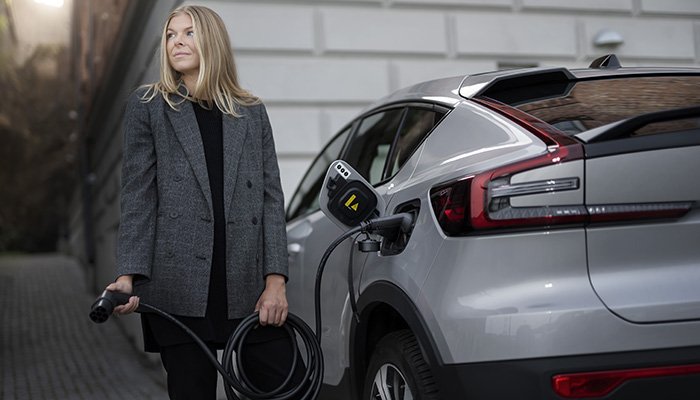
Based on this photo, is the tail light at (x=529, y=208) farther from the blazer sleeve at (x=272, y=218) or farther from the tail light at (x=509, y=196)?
the blazer sleeve at (x=272, y=218)

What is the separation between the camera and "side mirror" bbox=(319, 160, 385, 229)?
2447mm

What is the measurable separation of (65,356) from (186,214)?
6.18 meters

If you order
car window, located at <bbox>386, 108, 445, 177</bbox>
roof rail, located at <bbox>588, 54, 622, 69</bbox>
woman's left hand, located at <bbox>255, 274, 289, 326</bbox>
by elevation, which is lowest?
woman's left hand, located at <bbox>255, 274, 289, 326</bbox>

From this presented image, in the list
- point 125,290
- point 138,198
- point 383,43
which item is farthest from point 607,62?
point 383,43

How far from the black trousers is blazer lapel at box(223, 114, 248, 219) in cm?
47

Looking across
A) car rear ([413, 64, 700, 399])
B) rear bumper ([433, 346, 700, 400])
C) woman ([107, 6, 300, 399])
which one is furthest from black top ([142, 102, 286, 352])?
rear bumper ([433, 346, 700, 400])

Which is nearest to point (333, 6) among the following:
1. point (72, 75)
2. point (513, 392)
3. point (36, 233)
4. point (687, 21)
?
point (687, 21)

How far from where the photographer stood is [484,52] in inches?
288

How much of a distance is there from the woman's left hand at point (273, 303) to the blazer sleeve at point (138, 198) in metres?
0.39

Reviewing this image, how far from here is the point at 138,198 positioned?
2.41 m

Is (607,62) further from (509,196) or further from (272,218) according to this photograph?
(272,218)

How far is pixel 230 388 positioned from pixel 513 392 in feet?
3.38

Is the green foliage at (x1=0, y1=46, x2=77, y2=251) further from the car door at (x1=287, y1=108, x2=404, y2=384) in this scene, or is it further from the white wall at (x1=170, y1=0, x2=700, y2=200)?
the car door at (x1=287, y1=108, x2=404, y2=384)

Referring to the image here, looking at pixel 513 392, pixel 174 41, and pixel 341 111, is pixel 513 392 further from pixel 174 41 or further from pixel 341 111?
pixel 341 111
